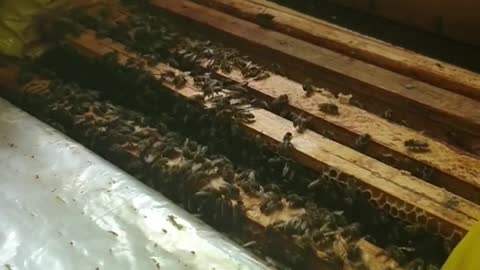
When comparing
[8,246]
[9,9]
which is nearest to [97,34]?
[9,9]

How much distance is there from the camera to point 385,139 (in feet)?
5.08

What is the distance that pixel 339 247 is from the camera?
136cm

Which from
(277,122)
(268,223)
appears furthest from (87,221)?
(277,122)

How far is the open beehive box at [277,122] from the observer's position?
140 centimetres

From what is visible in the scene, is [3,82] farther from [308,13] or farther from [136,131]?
[308,13]

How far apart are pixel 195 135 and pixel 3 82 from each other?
640mm

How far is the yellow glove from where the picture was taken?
2.04m

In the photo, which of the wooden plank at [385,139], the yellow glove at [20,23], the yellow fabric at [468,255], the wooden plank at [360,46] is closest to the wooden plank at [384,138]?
the wooden plank at [385,139]

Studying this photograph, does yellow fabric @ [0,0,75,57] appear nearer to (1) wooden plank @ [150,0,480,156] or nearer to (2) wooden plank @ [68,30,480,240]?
(1) wooden plank @ [150,0,480,156]

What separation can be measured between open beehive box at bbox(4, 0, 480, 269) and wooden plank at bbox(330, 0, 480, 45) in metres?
0.32

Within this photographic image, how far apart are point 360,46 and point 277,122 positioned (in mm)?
386

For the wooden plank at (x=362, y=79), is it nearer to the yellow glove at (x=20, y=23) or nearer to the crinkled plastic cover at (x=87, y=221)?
the yellow glove at (x=20, y=23)

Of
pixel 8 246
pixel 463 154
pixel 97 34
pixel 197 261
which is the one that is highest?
pixel 463 154

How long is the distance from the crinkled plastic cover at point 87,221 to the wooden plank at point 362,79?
58cm
